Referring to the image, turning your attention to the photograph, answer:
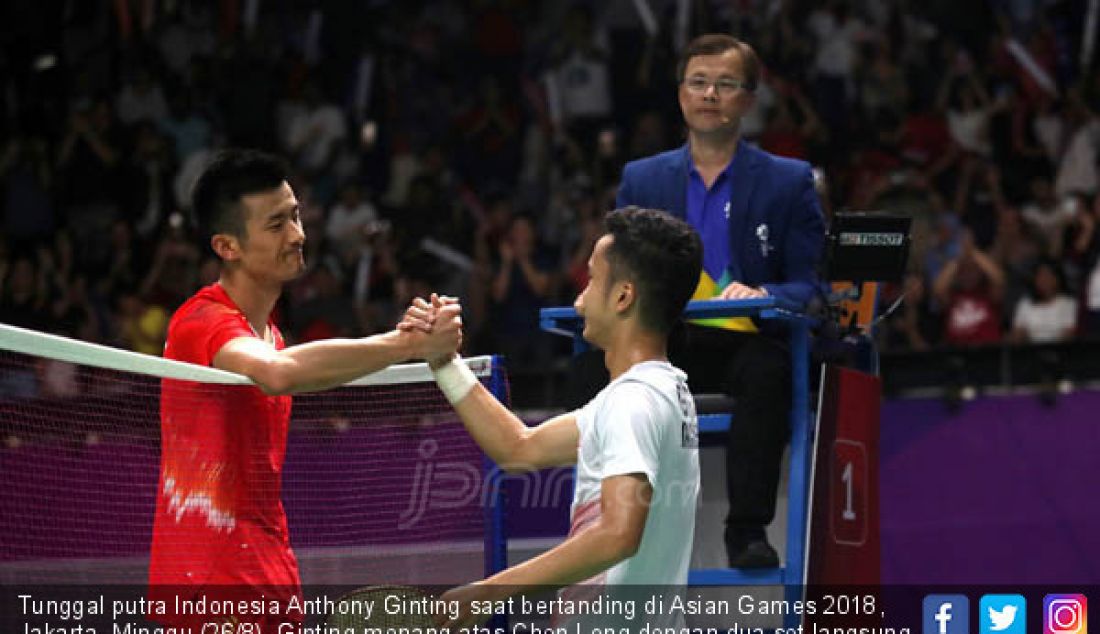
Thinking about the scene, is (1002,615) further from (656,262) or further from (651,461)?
(651,461)

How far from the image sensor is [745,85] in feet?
22.8

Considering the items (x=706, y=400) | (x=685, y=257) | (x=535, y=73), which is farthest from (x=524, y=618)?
(x=535, y=73)

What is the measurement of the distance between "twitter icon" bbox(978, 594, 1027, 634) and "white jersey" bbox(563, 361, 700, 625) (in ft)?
10.8

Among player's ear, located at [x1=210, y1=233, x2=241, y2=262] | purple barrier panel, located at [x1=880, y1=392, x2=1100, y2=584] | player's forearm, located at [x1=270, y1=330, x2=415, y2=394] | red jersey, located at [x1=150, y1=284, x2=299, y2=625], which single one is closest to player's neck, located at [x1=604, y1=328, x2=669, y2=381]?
player's forearm, located at [x1=270, y1=330, x2=415, y2=394]

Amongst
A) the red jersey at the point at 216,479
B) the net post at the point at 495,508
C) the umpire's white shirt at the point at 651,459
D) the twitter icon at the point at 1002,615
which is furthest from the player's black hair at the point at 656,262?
the twitter icon at the point at 1002,615

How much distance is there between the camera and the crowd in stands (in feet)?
42.8

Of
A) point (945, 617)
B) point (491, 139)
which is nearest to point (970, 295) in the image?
point (491, 139)

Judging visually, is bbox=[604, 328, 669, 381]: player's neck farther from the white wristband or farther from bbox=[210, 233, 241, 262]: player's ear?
bbox=[210, 233, 241, 262]: player's ear

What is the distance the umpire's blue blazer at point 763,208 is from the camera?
22.7 ft

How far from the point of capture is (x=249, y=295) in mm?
5293

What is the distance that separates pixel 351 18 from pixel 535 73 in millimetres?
2108

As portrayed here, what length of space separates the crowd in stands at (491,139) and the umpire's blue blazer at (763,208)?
16.1 ft

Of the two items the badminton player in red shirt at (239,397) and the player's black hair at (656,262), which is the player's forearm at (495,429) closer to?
the badminton player in red shirt at (239,397)

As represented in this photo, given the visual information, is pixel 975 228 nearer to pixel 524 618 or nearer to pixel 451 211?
pixel 451 211
